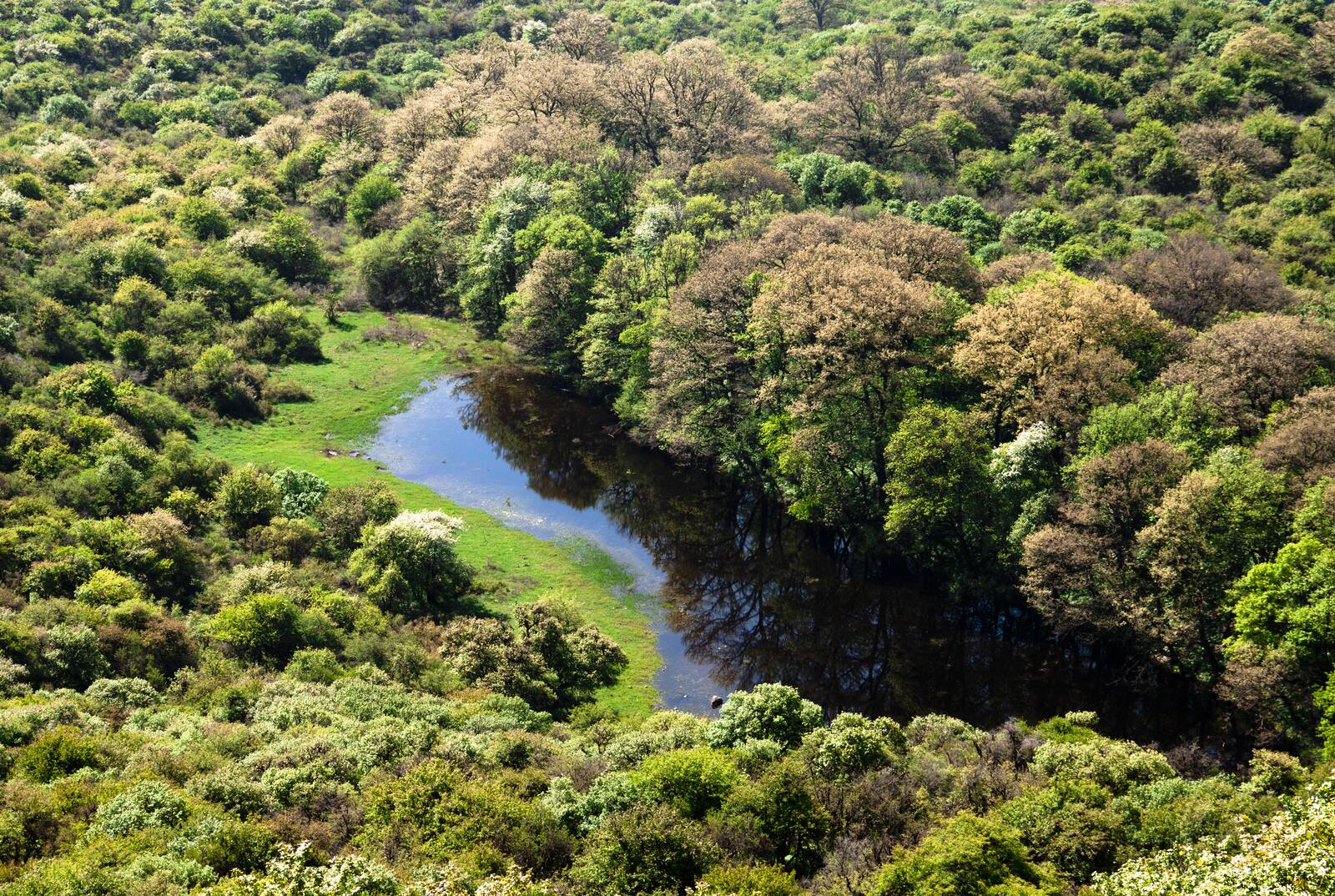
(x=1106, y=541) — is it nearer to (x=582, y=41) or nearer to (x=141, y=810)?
(x=141, y=810)

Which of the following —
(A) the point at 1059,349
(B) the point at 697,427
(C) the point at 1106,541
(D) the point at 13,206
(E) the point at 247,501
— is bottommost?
(E) the point at 247,501

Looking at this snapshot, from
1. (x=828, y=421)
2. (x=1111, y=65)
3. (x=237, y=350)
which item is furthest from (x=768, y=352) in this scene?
(x=1111, y=65)

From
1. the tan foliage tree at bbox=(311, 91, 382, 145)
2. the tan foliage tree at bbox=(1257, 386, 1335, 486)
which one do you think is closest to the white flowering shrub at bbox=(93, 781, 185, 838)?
the tan foliage tree at bbox=(1257, 386, 1335, 486)

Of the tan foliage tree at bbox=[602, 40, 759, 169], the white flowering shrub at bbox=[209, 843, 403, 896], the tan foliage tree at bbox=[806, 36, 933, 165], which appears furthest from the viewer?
the tan foliage tree at bbox=[806, 36, 933, 165]

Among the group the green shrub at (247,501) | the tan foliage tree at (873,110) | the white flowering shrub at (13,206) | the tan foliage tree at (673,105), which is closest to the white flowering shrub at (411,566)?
the green shrub at (247,501)

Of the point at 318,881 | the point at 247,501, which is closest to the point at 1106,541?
the point at 318,881

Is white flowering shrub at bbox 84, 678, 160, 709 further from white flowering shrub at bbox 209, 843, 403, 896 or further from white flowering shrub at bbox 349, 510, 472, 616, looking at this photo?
white flowering shrub at bbox 209, 843, 403, 896
